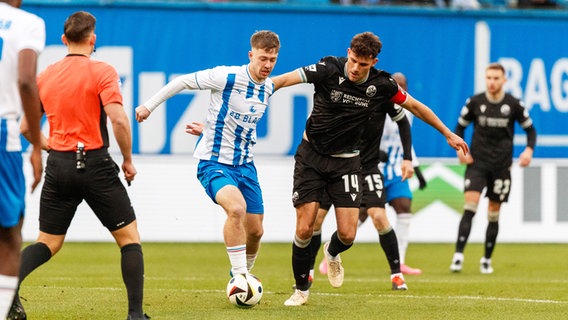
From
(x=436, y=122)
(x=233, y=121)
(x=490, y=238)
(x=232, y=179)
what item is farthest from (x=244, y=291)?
(x=490, y=238)

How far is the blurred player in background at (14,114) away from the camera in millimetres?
6027

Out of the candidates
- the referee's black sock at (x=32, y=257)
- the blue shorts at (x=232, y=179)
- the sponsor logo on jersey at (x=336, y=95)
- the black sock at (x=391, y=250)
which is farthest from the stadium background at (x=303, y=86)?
the referee's black sock at (x=32, y=257)

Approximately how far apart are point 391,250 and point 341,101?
2.50m

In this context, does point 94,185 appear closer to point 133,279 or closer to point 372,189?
point 133,279

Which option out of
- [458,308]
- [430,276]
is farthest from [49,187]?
[430,276]

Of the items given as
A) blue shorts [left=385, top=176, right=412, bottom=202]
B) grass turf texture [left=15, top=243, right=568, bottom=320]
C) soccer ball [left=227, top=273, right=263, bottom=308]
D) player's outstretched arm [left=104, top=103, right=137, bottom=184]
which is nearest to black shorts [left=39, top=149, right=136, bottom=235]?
player's outstretched arm [left=104, top=103, right=137, bottom=184]

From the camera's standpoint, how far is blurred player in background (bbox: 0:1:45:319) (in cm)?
603

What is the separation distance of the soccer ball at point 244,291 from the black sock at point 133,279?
4.23 feet

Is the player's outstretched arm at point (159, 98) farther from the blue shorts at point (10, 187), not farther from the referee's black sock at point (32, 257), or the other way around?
the blue shorts at point (10, 187)

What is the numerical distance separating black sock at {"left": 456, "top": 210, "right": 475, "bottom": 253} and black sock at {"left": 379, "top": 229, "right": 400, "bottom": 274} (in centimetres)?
226

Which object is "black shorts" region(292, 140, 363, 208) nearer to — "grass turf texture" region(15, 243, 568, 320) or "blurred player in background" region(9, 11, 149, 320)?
"grass turf texture" region(15, 243, 568, 320)

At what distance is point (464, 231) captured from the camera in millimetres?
13594

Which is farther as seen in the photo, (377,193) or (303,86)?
(303,86)

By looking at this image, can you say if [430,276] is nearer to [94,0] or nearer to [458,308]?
[458,308]
